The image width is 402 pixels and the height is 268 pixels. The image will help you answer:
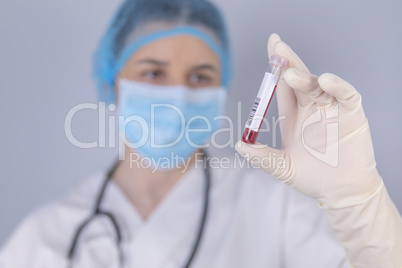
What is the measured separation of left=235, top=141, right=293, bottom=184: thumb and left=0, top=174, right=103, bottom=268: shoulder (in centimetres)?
72

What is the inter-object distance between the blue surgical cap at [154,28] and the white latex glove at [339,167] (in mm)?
508

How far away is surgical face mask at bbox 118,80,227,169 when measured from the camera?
1193 mm

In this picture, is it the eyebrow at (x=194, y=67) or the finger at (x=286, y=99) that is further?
the eyebrow at (x=194, y=67)

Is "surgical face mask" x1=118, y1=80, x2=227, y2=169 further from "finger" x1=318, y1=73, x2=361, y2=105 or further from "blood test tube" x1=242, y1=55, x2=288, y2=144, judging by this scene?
"finger" x1=318, y1=73, x2=361, y2=105

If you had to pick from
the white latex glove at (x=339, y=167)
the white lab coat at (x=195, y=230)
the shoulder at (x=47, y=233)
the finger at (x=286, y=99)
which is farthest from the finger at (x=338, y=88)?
the shoulder at (x=47, y=233)

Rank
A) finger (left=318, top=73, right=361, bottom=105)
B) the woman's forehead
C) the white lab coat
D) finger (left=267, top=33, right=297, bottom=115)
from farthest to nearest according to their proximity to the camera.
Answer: the woman's forehead → the white lab coat → finger (left=267, top=33, right=297, bottom=115) → finger (left=318, top=73, right=361, bottom=105)

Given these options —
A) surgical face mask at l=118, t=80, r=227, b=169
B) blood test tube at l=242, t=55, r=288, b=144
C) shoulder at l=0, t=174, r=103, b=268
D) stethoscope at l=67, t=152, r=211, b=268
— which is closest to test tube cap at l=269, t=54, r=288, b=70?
blood test tube at l=242, t=55, r=288, b=144

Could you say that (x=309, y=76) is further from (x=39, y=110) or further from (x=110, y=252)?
(x=39, y=110)

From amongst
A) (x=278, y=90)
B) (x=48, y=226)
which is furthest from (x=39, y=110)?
(x=278, y=90)

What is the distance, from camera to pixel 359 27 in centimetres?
116

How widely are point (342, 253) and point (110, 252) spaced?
2.18 feet

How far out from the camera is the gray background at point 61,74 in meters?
1.25

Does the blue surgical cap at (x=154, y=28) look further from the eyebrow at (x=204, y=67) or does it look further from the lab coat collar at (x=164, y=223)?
the lab coat collar at (x=164, y=223)

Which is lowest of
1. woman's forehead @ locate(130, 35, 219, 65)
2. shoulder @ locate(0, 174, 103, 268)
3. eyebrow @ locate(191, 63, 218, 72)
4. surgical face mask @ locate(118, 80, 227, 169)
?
shoulder @ locate(0, 174, 103, 268)
